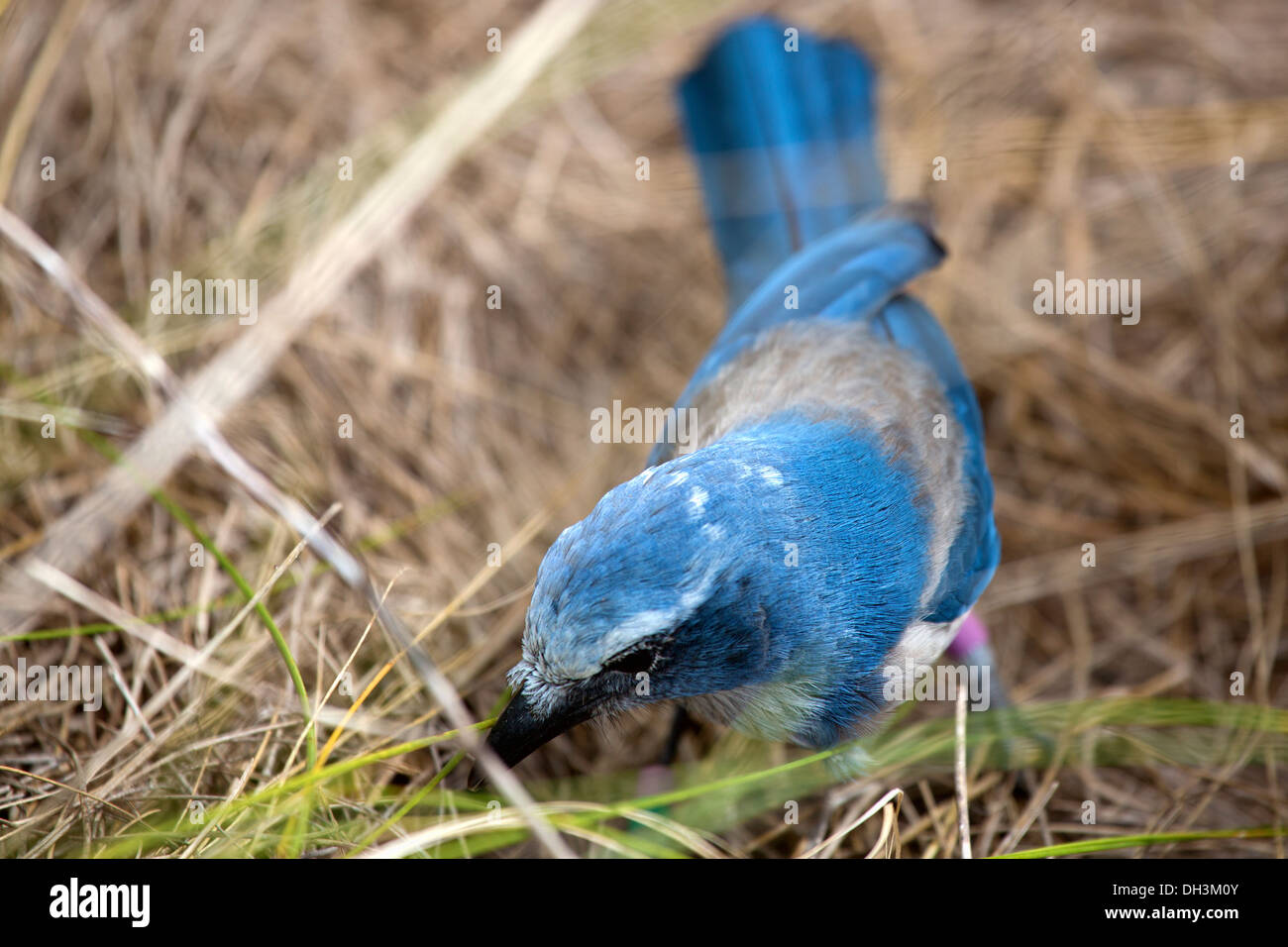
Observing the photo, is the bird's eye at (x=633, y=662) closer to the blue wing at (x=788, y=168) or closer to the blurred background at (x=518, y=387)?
the blurred background at (x=518, y=387)

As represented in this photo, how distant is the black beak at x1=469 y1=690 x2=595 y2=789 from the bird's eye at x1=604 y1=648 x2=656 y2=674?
147mm

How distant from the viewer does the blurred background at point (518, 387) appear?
2.83 m

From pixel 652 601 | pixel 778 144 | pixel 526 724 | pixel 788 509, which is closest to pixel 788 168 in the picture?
pixel 778 144

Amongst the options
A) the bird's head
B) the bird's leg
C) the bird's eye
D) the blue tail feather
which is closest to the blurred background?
the bird's leg

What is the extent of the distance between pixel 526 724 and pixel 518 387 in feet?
7.16

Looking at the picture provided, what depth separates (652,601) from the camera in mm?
2215

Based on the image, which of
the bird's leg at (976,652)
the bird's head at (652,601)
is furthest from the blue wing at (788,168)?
the bird's head at (652,601)

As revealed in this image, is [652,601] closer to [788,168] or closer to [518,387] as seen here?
[518,387]

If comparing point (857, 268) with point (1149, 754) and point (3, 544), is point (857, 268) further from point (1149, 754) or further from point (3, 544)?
point (3, 544)

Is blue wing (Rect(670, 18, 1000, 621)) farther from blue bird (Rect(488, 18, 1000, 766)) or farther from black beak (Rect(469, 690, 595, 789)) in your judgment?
black beak (Rect(469, 690, 595, 789))

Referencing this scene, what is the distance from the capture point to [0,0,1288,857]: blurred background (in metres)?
2.83

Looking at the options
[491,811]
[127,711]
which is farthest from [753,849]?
[127,711]
